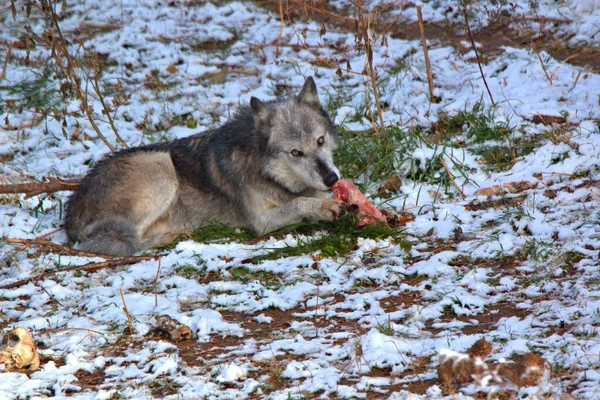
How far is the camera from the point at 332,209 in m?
5.50

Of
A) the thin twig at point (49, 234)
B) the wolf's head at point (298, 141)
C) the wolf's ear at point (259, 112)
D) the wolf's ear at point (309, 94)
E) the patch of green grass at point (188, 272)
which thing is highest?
the wolf's ear at point (309, 94)

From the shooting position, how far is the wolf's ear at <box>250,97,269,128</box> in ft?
19.4

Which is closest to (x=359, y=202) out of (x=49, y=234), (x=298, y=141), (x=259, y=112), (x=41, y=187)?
(x=298, y=141)

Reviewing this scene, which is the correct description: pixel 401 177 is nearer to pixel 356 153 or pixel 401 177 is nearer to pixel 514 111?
pixel 356 153

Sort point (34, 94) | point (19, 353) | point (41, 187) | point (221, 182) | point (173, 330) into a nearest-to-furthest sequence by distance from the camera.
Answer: point (19, 353) < point (173, 330) < point (221, 182) < point (41, 187) < point (34, 94)

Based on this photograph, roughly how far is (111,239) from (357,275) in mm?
2337

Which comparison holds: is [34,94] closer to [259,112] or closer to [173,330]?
[259,112]

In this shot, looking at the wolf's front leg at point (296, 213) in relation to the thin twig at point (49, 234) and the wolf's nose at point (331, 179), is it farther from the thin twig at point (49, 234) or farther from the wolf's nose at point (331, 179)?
the thin twig at point (49, 234)

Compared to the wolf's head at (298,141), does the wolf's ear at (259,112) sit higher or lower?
higher

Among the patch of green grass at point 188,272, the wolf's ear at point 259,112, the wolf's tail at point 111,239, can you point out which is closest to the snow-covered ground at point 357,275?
the patch of green grass at point 188,272

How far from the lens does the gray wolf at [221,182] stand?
227 inches

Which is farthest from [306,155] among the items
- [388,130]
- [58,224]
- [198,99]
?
[198,99]

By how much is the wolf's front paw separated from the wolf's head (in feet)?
0.48

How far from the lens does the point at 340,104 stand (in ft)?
26.8
